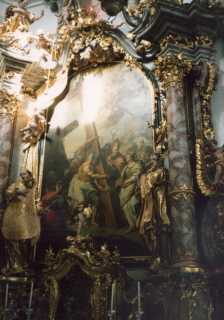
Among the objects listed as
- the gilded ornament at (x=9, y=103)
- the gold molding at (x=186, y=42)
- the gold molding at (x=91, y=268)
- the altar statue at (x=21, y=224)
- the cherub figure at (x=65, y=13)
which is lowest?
the gold molding at (x=91, y=268)

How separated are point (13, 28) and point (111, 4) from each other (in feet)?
6.56

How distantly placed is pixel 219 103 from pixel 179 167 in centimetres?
164

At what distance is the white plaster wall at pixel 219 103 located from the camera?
23.7 feet

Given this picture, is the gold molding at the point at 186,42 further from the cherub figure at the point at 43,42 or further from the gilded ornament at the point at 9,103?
the gilded ornament at the point at 9,103

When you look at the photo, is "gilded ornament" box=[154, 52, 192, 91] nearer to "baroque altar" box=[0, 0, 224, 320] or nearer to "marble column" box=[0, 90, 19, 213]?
"baroque altar" box=[0, 0, 224, 320]

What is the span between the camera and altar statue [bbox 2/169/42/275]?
6.81 metres

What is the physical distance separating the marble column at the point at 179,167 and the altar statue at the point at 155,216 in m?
0.14

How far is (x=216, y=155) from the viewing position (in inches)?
264

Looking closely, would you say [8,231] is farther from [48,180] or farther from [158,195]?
[158,195]

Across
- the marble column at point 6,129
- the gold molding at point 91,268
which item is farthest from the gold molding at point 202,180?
the marble column at point 6,129

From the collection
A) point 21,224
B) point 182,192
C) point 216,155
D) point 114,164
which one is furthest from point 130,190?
point 21,224

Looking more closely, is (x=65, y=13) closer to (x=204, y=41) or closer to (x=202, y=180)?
(x=204, y=41)

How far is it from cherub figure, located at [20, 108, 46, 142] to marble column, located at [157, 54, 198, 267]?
2.35 m

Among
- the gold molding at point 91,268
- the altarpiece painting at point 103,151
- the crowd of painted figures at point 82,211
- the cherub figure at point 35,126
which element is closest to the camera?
the gold molding at point 91,268
